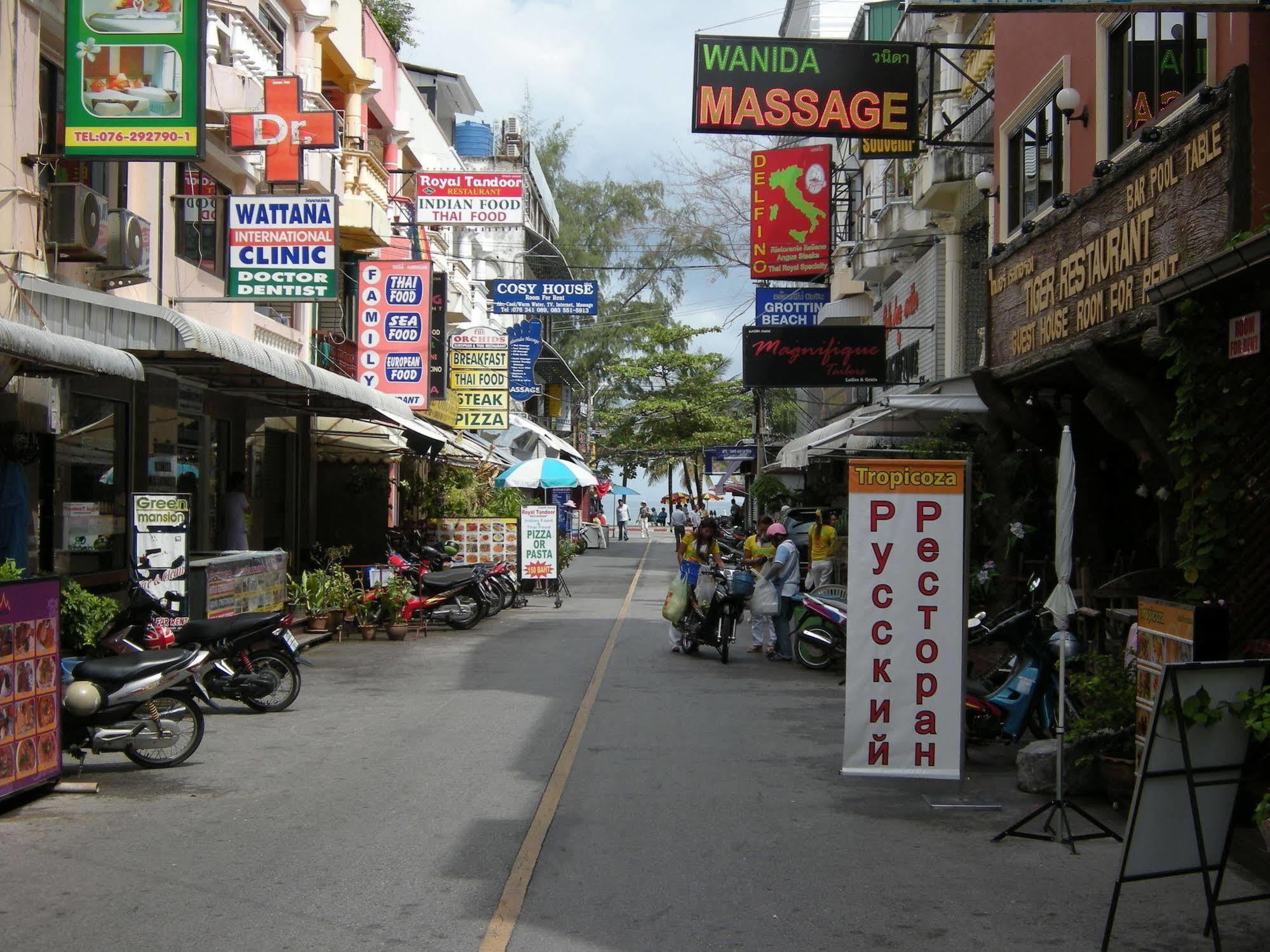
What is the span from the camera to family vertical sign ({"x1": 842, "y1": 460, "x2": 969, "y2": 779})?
8281 mm

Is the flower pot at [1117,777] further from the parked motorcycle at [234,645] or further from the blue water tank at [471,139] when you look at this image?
the blue water tank at [471,139]

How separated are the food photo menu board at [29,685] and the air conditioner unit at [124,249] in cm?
683

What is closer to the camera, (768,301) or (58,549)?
(58,549)

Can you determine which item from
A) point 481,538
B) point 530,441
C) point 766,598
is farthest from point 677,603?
point 530,441

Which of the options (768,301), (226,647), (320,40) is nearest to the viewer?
(226,647)

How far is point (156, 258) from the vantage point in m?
16.1

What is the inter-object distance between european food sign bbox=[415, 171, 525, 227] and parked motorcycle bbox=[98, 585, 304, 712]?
13.0 m

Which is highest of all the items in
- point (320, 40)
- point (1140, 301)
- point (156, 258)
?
point (320, 40)

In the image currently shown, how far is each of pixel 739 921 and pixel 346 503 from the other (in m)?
20.3

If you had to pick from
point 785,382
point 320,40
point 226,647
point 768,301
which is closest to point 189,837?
point 226,647

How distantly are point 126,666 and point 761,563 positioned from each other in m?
10.3

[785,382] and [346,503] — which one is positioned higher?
[785,382]

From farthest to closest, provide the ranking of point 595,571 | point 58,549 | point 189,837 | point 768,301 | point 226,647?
point 595,571, point 768,301, point 58,549, point 226,647, point 189,837

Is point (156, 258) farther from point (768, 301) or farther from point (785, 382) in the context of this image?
point (768, 301)
